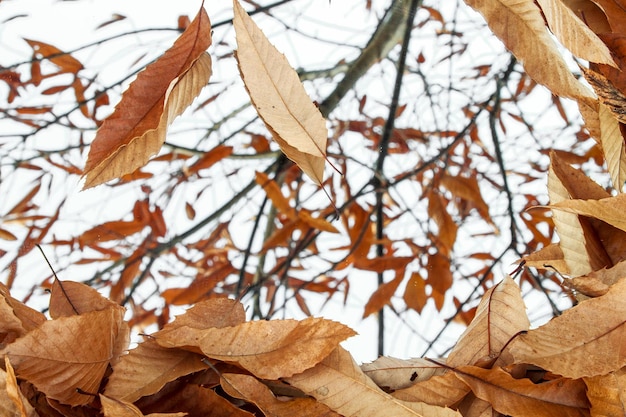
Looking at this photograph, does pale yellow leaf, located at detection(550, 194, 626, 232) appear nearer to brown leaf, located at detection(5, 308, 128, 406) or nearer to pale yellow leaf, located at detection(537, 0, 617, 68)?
pale yellow leaf, located at detection(537, 0, 617, 68)

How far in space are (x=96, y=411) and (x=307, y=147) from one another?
12cm

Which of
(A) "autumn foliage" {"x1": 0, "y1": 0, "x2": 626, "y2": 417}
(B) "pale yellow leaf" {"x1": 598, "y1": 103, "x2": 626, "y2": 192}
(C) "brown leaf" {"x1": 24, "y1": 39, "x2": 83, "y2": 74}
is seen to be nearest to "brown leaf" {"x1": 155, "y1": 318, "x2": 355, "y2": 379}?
(A) "autumn foliage" {"x1": 0, "y1": 0, "x2": 626, "y2": 417}

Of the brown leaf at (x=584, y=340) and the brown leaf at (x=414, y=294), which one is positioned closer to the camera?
the brown leaf at (x=584, y=340)

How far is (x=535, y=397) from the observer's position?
187 millimetres

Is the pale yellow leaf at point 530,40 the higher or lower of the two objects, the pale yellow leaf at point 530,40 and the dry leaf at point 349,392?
the higher

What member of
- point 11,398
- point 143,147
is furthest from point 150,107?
point 11,398

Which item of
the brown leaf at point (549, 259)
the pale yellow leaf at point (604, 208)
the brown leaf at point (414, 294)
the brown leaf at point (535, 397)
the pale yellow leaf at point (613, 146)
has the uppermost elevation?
the brown leaf at point (414, 294)

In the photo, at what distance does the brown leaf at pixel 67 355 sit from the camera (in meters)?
0.18

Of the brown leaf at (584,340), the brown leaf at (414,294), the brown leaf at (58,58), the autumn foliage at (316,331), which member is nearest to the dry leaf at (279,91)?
the autumn foliage at (316,331)

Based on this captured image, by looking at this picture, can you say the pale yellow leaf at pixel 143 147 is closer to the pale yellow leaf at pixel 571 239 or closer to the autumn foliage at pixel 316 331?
the autumn foliage at pixel 316 331

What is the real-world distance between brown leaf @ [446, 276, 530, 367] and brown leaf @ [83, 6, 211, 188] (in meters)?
0.14

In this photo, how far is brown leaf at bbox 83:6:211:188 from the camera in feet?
0.74

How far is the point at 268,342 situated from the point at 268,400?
19 millimetres

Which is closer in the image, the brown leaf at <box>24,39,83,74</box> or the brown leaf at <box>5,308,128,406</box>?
the brown leaf at <box>5,308,128,406</box>
